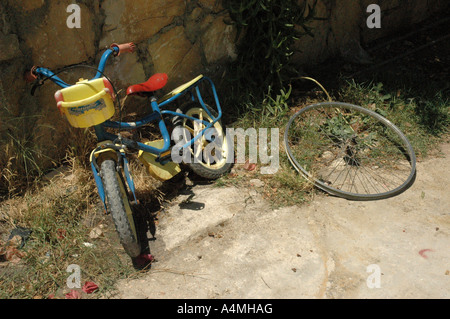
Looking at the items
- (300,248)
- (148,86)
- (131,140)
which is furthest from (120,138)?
(300,248)

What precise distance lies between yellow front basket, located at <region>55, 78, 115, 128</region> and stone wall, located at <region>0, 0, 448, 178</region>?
23.9 inches

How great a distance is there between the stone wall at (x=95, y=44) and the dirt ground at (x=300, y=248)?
40.8 inches

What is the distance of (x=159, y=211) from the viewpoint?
121 inches

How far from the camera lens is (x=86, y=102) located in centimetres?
239

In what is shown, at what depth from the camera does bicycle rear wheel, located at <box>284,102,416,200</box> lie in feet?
10.9

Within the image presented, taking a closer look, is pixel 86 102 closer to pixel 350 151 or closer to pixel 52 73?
pixel 52 73

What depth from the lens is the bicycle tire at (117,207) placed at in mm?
2456

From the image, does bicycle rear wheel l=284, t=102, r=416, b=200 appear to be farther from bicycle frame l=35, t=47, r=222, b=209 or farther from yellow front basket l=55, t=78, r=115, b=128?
yellow front basket l=55, t=78, r=115, b=128

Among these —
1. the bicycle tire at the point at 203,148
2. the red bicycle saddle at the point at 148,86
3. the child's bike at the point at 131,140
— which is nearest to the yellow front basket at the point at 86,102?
the child's bike at the point at 131,140

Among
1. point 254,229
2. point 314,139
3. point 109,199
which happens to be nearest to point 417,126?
point 314,139

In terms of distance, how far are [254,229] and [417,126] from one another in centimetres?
197

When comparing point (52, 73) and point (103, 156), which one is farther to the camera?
point (103, 156)

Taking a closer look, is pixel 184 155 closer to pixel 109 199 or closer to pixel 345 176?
pixel 109 199

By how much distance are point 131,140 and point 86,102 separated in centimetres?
48
